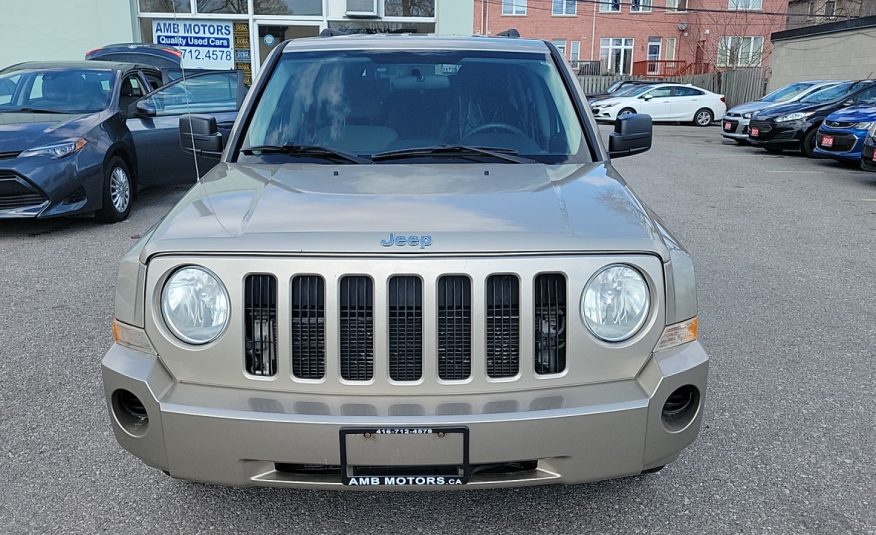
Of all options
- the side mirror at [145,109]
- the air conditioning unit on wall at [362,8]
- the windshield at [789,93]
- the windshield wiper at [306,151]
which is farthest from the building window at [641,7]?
the windshield wiper at [306,151]

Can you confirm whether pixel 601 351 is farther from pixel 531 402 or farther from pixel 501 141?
pixel 501 141

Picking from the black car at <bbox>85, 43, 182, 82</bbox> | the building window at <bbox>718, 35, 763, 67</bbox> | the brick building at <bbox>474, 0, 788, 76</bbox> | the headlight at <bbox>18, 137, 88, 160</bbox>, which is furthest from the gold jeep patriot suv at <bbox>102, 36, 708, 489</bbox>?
the brick building at <bbox>474, 0, 788, 76</bbox>

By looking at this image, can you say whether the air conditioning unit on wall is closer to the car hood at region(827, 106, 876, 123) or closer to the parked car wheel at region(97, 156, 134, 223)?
the car hood at region(827, 106, 876, 123)

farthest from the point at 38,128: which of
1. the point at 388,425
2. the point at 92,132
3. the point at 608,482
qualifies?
the point at 608,482

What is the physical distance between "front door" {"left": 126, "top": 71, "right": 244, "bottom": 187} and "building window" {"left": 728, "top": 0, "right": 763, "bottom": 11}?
1576 inches

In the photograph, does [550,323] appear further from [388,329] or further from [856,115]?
[856,115]

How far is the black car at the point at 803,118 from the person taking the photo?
15219 mm

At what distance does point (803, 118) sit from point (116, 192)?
13565mm

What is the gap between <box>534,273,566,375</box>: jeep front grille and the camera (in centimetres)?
232

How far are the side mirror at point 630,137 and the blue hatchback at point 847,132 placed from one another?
10378 mm

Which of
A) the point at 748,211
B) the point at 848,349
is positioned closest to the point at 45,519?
the point at 848,349

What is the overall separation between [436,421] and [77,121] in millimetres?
6609

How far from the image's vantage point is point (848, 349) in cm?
452

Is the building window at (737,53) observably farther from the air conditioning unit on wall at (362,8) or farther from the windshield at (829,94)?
the air conditioning unit on wall at (362,8)
